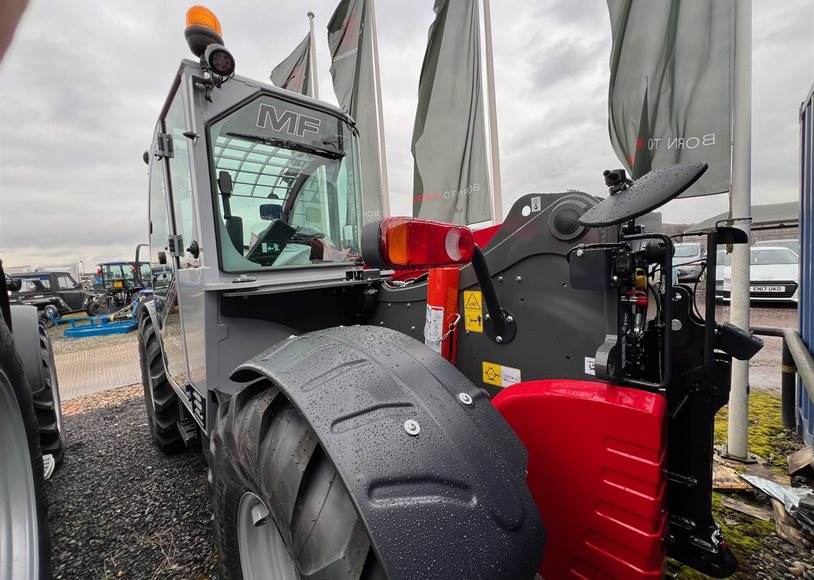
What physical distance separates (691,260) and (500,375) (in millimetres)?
777

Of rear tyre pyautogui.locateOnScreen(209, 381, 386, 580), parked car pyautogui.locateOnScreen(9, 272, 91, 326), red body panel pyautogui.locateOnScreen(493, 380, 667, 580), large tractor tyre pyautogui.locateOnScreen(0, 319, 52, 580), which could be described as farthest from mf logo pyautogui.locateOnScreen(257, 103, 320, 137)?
parked car pyautogui.locateOnScreen(9, 272, 91, 326)

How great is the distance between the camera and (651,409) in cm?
95

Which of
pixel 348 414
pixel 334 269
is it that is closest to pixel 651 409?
pixel 348 414

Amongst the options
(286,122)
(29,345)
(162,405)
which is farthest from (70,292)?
(286,122)

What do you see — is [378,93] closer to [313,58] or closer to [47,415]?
[313,58]

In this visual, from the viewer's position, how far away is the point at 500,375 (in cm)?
142

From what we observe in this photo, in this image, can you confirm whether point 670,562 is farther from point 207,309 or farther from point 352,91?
point 352,91

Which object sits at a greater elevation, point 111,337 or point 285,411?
point 285,411

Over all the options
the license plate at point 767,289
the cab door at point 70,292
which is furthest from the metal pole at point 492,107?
the cab door at point 70,292

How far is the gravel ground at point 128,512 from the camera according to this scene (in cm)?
201

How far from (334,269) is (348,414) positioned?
1588mm

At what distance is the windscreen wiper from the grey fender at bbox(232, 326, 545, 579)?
5.22 ft

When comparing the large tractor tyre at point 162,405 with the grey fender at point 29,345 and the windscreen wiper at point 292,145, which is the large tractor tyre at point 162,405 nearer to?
the grey fender at point 29,345

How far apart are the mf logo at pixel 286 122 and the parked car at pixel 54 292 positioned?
1718 cm
